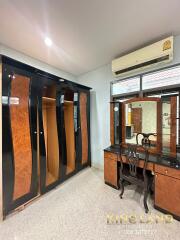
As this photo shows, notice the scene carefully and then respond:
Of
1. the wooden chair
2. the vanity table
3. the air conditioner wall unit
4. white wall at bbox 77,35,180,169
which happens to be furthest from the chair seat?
the air conditioner wall unit

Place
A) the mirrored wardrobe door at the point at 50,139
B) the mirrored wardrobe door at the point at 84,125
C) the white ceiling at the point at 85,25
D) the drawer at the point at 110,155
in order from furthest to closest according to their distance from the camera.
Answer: the mirrored wardrobe door at the point at 84,125 < the drawer at the point at 110,155 < the mirrored wardrobe door at the point at 50,139 < the white ceiling at the point at 85,25

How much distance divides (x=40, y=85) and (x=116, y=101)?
1.63m

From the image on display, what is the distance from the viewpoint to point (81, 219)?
1.71 m

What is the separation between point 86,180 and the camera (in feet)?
9.02

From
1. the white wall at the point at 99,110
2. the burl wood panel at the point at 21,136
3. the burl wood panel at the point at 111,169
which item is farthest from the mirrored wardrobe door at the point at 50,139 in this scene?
the white wall at the point at 99,110

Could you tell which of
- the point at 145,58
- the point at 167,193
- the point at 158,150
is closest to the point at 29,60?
the point at 145,58

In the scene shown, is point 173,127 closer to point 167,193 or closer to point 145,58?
point 167,193

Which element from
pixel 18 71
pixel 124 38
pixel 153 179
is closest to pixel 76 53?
pixel 124 38

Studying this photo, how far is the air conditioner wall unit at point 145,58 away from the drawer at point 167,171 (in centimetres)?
170

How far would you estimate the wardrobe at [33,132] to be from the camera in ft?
5.60

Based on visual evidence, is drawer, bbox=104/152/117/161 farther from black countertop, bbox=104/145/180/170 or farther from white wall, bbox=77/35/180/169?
white wall, bbox=77/35/180/169

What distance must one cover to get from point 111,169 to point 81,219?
1.00 m

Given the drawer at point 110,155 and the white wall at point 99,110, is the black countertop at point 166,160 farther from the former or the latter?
the white wall at point 99,110

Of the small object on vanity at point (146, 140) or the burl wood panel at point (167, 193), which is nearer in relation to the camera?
the burl wood panel at point (167, 193)
